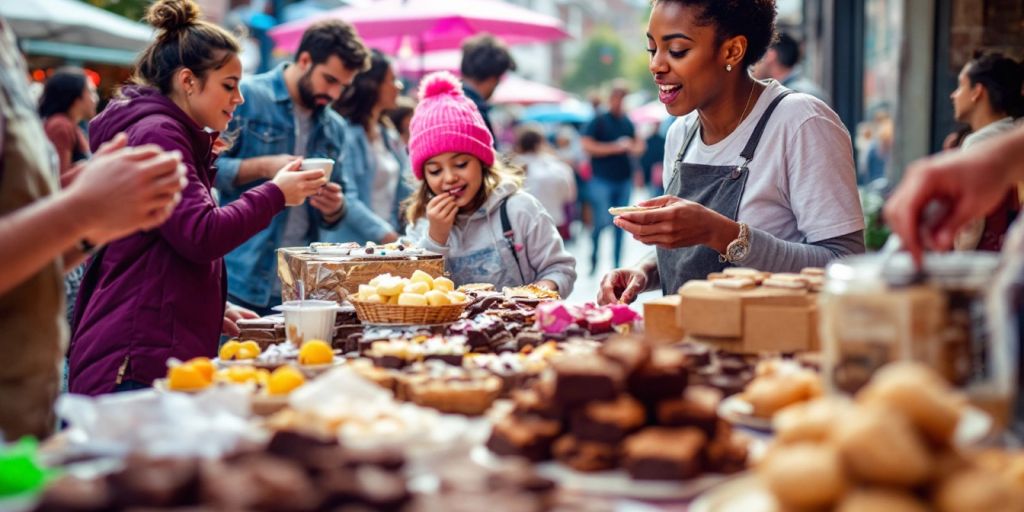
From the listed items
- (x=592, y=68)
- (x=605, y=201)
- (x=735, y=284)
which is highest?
(x=592, y=68)

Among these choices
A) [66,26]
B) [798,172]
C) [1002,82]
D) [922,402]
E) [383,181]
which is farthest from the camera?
[66,26]

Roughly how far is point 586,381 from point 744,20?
2363mm

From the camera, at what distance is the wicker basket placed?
364 cm

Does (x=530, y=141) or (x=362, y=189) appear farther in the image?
(x=530, y=141)

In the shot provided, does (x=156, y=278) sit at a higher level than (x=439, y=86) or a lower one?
lower

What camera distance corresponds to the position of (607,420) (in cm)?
196

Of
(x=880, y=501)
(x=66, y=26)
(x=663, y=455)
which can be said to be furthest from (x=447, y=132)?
(x=66, y=26)

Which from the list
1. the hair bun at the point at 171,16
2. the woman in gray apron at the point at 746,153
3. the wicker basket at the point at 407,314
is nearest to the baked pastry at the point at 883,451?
the woman in gray apron at the point at 746,153

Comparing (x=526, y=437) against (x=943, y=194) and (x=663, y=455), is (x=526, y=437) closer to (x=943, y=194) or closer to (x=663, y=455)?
(x=663, y=455)

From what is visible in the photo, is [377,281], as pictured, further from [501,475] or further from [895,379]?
[895,379]

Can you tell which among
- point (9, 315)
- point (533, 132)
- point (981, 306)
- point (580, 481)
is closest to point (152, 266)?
point (9, 315)

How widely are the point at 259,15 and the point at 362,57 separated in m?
7.74

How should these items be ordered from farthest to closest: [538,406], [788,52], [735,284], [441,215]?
[788,52]
[441,215]
[735,284]
[538,406]

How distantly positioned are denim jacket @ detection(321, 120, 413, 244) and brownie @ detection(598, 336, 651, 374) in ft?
14.5
